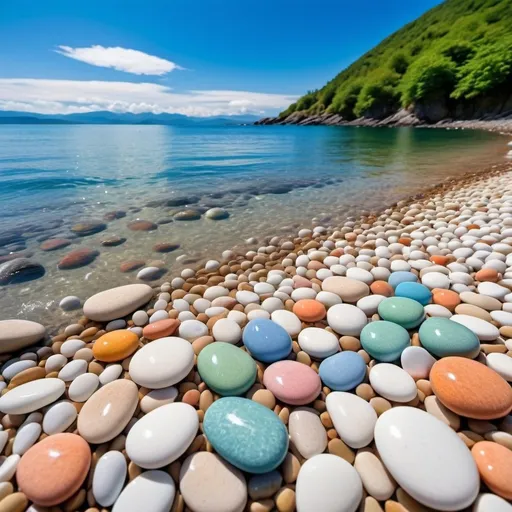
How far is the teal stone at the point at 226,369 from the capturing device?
59.2 inches

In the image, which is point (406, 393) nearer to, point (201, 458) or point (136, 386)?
Result: point (201, 458)

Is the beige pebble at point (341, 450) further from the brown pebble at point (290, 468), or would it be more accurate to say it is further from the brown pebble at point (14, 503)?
the brown pebble at point (14, 503)

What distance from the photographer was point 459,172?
807 centimetres

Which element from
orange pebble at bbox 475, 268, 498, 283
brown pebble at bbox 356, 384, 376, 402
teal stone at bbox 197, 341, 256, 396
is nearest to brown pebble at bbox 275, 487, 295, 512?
teal stone at bbox 197, 341, 256, 396

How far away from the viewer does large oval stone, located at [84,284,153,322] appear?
233 centimetres

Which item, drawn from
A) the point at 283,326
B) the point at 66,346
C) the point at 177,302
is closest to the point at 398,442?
the point at 283,326

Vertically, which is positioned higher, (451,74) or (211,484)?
(451,74)

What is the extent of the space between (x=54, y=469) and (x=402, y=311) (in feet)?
6.98

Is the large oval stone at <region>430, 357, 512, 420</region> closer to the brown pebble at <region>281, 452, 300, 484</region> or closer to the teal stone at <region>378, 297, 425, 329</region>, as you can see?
the teal stone at <region>378, 297, 425, 329</region>

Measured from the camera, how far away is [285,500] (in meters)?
1.08

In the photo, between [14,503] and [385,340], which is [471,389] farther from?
[14,503]

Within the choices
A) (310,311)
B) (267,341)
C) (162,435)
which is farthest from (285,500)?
(310,311)

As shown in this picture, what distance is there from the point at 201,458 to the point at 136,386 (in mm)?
576

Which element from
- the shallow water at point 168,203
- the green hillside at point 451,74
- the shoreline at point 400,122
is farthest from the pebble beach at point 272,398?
the green hillside at point 451,74
